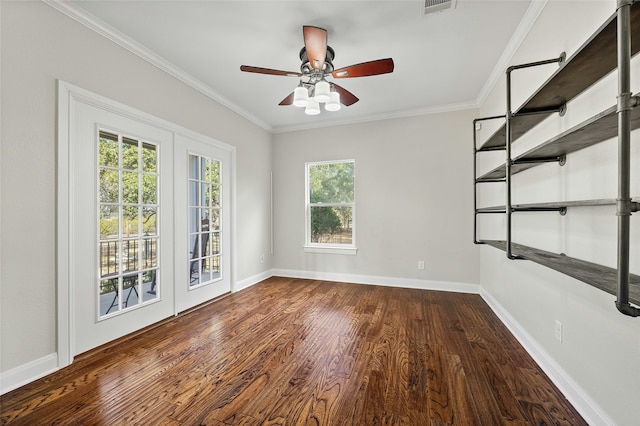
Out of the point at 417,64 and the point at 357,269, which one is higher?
the point at 417,64

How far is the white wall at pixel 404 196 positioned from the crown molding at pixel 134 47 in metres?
1.71

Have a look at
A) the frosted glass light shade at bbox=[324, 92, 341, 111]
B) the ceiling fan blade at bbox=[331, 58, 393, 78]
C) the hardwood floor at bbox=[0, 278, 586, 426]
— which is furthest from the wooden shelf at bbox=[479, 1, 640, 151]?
the hardwood floor at bbox=[0, 278, 586, 426]

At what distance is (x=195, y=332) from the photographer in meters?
2.52

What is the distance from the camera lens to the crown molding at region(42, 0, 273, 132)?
197cm

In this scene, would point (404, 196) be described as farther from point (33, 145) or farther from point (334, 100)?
point (33, 145)

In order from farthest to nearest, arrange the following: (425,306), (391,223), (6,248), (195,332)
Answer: (391,223) < (425,306) < (195,332) < (6,248)

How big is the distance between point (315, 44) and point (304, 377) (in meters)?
2.41

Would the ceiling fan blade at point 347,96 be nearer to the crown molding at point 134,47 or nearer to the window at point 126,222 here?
the crown molding at point 134,47

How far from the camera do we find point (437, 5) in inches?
76.8

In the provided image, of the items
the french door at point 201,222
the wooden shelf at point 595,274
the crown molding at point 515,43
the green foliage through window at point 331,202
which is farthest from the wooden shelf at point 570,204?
the french door at point 201,222

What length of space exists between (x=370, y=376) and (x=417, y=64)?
9.67ft

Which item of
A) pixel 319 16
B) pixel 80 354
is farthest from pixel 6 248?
pixel 319 16

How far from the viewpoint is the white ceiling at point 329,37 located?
2006 millimetres

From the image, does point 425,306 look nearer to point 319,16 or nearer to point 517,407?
point 517,407
